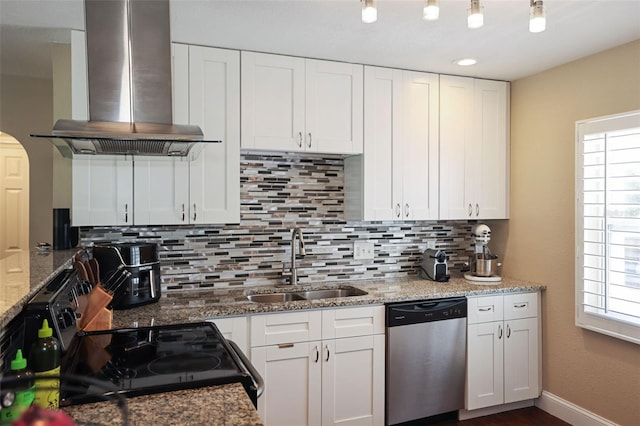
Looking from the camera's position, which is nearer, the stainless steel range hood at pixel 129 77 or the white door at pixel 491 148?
the stainless steel range hood at pixel 129 77

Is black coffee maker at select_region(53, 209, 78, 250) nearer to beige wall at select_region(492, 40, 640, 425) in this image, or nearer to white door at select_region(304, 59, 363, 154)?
white door at select_region(304, 59, 363, 154)

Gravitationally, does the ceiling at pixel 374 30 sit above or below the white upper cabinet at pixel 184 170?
above

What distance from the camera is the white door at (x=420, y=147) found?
3283 mm

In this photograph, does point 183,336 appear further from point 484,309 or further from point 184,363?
point 484,309

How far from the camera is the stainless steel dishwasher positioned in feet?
9.45

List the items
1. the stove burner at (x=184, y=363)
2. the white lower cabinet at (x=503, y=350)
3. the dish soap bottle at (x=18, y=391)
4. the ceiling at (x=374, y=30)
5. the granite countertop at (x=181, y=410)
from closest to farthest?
the dish soap bottle at (x=18, y=391)
the granite countertop at (x=181, y=410)
the stove burner at (x=184, y=363)
the ceiling at (x=374, y=30)
the white lower cabinet at (x=503, y=350)

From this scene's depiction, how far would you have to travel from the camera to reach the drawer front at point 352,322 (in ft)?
9.02

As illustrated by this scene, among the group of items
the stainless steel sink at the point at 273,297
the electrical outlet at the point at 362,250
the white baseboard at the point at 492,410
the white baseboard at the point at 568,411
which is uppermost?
the electrical outlet at the point at 362,250

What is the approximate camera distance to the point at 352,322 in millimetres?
2805

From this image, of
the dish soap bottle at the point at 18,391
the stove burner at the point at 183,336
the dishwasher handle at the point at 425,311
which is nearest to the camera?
the dish soap bottle at the point at 18,391

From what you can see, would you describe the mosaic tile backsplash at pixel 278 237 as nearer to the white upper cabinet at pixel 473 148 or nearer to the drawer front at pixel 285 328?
the white upper cabinet at pixel 473 148

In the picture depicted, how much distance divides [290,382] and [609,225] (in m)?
2.13

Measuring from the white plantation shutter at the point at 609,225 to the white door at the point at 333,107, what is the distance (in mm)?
1459

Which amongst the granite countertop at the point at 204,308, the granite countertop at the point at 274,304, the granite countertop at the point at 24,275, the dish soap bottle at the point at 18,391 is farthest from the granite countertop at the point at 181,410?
the granite countertop at the point at 274,304
